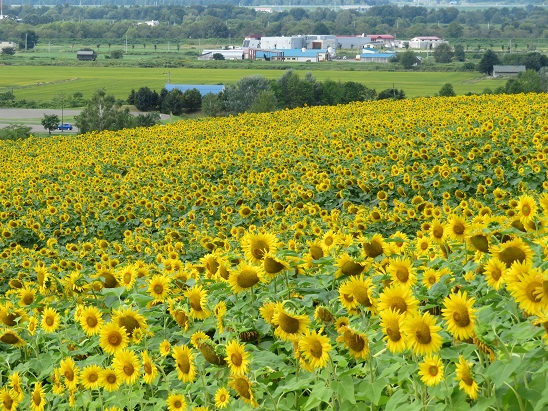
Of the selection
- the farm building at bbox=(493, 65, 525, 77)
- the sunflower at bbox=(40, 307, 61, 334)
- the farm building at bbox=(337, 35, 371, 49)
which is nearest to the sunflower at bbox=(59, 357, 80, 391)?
the sunflower at bbox=(40, 307, 61, 334)

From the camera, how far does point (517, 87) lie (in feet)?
119

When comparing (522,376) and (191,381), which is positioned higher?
(522,376)

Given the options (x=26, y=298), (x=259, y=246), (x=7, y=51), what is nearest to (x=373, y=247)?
(x=259, y=246)

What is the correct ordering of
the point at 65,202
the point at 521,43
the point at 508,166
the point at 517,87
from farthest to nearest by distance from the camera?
the point at 521,43 < the point at 517,87 < the point at 65,202 < the point at 508,166

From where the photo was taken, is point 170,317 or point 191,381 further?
point 170,317

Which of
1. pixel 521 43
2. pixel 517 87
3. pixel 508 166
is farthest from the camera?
pixel 521 43

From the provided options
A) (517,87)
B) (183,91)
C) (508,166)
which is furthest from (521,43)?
(508,166)

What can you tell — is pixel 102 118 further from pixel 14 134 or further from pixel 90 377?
pixel 90 377

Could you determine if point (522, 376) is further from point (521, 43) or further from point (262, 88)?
point (521, 43)

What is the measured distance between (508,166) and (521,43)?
166245 millimetres

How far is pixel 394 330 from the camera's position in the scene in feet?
9.62

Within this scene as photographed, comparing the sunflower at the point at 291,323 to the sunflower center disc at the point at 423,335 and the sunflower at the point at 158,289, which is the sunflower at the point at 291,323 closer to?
the sunflower center disc at the point at 423,335

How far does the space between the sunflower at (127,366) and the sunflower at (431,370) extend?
1467 mm

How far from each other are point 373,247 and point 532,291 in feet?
4.98
